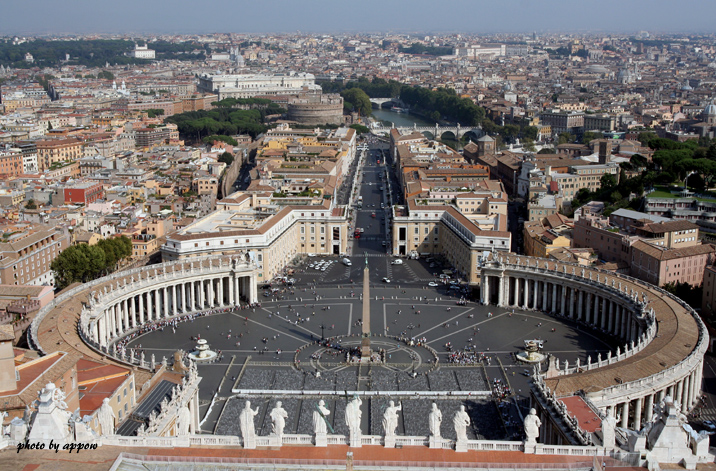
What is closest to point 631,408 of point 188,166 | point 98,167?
point 188,166

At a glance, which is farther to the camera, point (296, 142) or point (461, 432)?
point (296, 142)

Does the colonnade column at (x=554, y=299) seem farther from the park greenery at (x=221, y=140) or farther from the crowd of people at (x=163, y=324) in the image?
the park greenery at (x=221, y=140)

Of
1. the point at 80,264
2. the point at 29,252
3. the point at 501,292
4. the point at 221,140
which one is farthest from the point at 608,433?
the point at 221,140

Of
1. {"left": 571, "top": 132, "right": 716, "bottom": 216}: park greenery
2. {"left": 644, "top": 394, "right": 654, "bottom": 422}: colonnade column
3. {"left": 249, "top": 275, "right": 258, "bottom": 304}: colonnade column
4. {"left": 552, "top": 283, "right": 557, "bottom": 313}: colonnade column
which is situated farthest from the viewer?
{"left": 571, "top": 132, "right": 716, "bottom": 216}: park greenery

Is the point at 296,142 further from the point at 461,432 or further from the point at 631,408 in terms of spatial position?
the point at 461,432

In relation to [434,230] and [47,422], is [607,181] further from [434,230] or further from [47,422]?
[47,422]

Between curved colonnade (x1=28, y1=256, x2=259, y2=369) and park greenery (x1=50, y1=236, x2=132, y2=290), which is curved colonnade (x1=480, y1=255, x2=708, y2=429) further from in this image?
park greenery (x1=50, y1=236, x2=132, y2=290)

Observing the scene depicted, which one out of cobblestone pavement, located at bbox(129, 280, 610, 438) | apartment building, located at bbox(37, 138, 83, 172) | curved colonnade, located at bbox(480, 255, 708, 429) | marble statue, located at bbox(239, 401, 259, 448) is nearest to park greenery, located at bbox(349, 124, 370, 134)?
apartment building, located at bbox(37, 138, 83, 172)
